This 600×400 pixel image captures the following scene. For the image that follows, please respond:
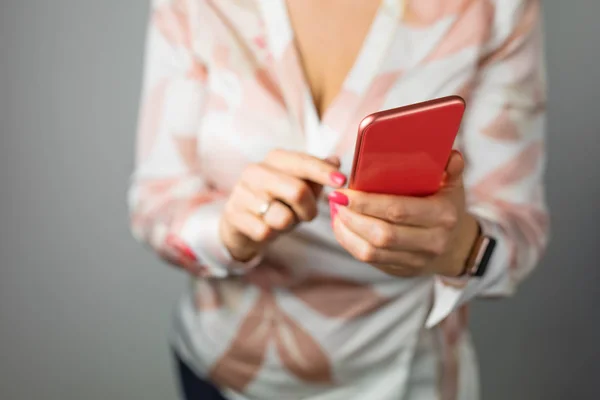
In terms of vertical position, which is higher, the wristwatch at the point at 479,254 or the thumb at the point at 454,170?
the thumb at the point at 454,170

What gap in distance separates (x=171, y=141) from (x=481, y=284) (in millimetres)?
278

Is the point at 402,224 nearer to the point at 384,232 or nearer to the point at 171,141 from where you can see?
the point at 384,232

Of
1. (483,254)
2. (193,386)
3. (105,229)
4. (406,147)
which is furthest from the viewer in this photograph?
(105,229)

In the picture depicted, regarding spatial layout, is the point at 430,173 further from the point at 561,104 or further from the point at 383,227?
the point at 561,104

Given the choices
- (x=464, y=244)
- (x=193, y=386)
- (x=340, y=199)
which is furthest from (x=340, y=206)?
(x=193, y=386)

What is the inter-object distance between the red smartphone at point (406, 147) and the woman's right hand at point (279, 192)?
3cm

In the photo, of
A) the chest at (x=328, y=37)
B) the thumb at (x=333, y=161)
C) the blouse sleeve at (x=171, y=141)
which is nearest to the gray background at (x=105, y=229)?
the blouse sleeve at (x=171, y=141)

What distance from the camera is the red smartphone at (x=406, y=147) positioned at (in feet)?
0.90

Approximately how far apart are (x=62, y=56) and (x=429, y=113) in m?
0.50

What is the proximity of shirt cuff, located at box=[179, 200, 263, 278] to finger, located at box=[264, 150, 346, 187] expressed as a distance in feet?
0.31

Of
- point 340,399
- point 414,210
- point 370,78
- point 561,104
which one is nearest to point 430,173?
point 414,210

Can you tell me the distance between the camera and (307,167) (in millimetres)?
340

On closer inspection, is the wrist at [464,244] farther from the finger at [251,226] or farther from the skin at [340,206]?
the finger at [251,226]

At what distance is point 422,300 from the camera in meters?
0.47
